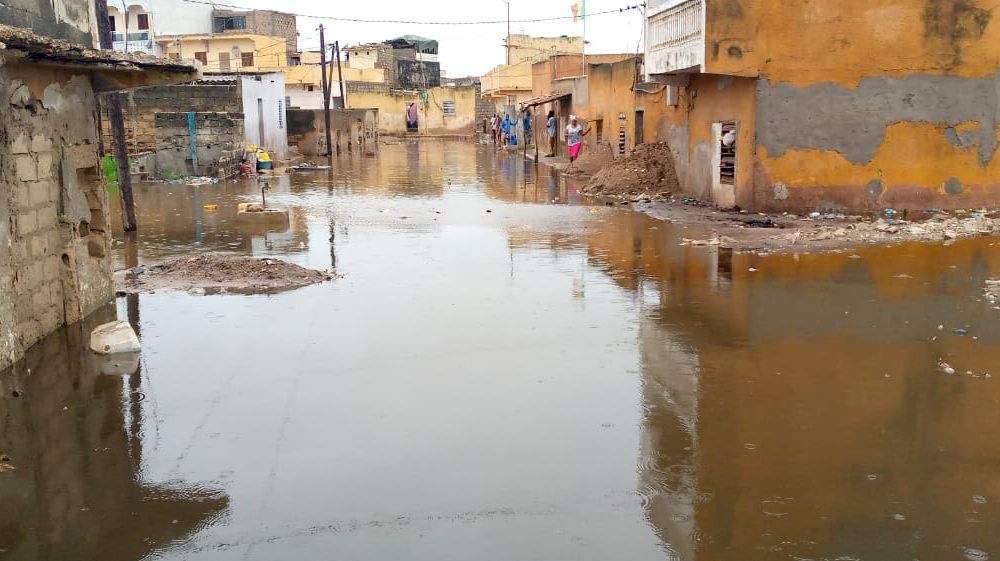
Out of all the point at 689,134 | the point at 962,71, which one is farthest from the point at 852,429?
the point at 689,134

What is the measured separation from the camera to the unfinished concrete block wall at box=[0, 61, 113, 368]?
758 centimetres

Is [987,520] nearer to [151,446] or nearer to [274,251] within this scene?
[151,446]

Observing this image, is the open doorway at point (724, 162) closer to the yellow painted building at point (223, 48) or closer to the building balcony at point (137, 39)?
the yellow painted building at point (223, 48)

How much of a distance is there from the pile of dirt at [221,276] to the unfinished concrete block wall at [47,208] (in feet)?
3.48

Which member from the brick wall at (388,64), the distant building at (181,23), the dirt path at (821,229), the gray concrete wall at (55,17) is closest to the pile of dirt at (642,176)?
the dirt path at (821,229)

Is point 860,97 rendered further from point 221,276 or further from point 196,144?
point 196,144

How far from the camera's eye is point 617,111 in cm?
2666

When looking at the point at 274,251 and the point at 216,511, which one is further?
the point at 274,251

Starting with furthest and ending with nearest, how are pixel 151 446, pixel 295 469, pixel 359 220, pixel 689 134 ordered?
pixel 689 134 → pixel 359 220 → pixel 151 446 → pixel 295 469

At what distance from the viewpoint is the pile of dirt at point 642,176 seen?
20.8m

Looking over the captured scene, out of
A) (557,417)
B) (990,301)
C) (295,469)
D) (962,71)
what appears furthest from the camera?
(962,71)

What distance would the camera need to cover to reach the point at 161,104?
92.8 feet

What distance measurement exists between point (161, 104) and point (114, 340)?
22.3m

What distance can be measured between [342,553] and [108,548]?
1.20 m
